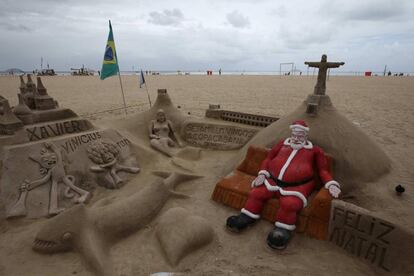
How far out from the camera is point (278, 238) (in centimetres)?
357

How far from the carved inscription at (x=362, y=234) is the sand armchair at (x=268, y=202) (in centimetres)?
14

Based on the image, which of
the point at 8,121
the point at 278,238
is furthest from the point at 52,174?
the point at 278,238

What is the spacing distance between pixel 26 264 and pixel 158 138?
4.28 m

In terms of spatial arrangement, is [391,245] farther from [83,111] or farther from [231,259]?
[83,111]

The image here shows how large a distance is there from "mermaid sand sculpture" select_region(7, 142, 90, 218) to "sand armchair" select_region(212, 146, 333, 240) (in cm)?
252

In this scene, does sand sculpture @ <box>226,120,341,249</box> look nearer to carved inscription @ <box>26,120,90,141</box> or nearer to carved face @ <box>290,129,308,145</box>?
carved face @ <box>290,129,308,145</box>

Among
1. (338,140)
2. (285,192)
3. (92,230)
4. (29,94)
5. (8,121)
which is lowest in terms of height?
(92,230)

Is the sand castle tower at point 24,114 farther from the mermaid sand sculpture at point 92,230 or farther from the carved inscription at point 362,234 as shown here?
the carved inscription at point 362,234

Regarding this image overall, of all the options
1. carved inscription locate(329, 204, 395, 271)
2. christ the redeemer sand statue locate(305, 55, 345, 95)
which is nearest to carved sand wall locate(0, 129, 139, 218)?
carved inscription locate(329, 204, 395, 271)

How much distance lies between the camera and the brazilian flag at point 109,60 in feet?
26.6

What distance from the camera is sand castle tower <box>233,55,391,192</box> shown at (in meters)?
4.50

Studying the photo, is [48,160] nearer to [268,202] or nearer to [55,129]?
[55,129]

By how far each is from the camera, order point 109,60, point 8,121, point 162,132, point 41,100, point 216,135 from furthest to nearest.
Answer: point 109,60
point 216,135
point 162,132
point 41,100
point 8,121

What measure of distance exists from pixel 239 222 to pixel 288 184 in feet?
3.00
